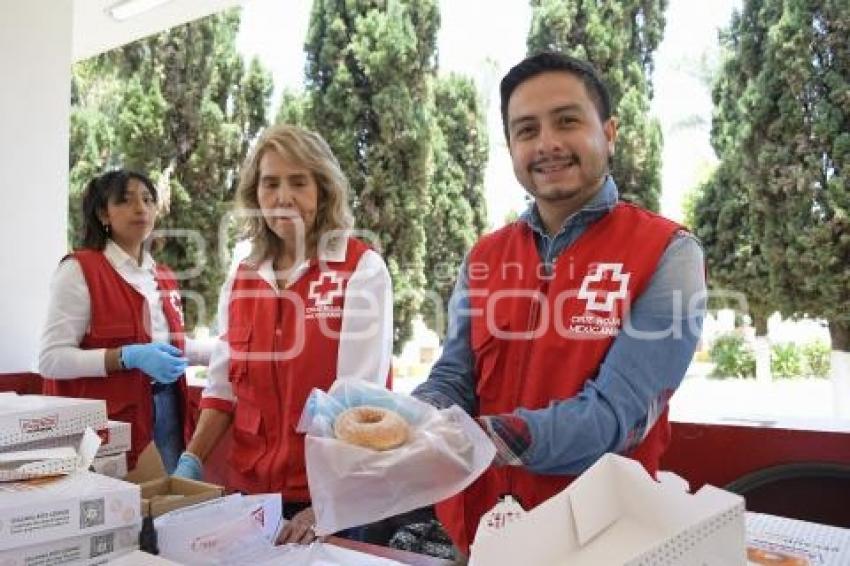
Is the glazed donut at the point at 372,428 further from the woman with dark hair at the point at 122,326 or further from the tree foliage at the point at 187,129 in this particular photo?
the tree foliage at the point at 187,129

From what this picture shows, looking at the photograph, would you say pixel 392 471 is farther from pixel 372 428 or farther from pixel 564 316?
pixel 564 316

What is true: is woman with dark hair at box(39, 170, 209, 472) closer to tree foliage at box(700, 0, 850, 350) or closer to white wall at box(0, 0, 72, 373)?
white wall at box(0, 0, 72, 373)

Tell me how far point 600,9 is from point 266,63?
14.1ft

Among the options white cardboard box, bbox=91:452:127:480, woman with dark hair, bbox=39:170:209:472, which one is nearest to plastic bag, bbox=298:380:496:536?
white cardboard box, bbox=91:452:127:480

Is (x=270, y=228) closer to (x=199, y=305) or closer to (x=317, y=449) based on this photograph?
(x=317, y=449)

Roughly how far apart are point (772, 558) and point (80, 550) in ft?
3.16

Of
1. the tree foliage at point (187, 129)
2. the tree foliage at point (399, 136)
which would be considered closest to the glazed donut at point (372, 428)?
the tree foliage at point (399, 136)

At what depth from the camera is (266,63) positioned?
8.88 m

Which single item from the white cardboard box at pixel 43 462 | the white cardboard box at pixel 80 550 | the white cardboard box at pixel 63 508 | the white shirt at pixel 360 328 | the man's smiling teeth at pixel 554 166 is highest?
the man's smiling teeth at pixel 554 166

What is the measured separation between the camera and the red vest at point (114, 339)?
7.47ft

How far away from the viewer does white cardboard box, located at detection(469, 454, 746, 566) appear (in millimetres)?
649

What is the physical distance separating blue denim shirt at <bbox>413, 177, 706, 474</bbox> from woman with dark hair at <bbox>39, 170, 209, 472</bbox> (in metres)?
1.43

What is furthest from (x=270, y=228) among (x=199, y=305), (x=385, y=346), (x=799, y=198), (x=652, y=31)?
(x=199, y=305)

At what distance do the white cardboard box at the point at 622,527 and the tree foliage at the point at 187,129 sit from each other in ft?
27.2
